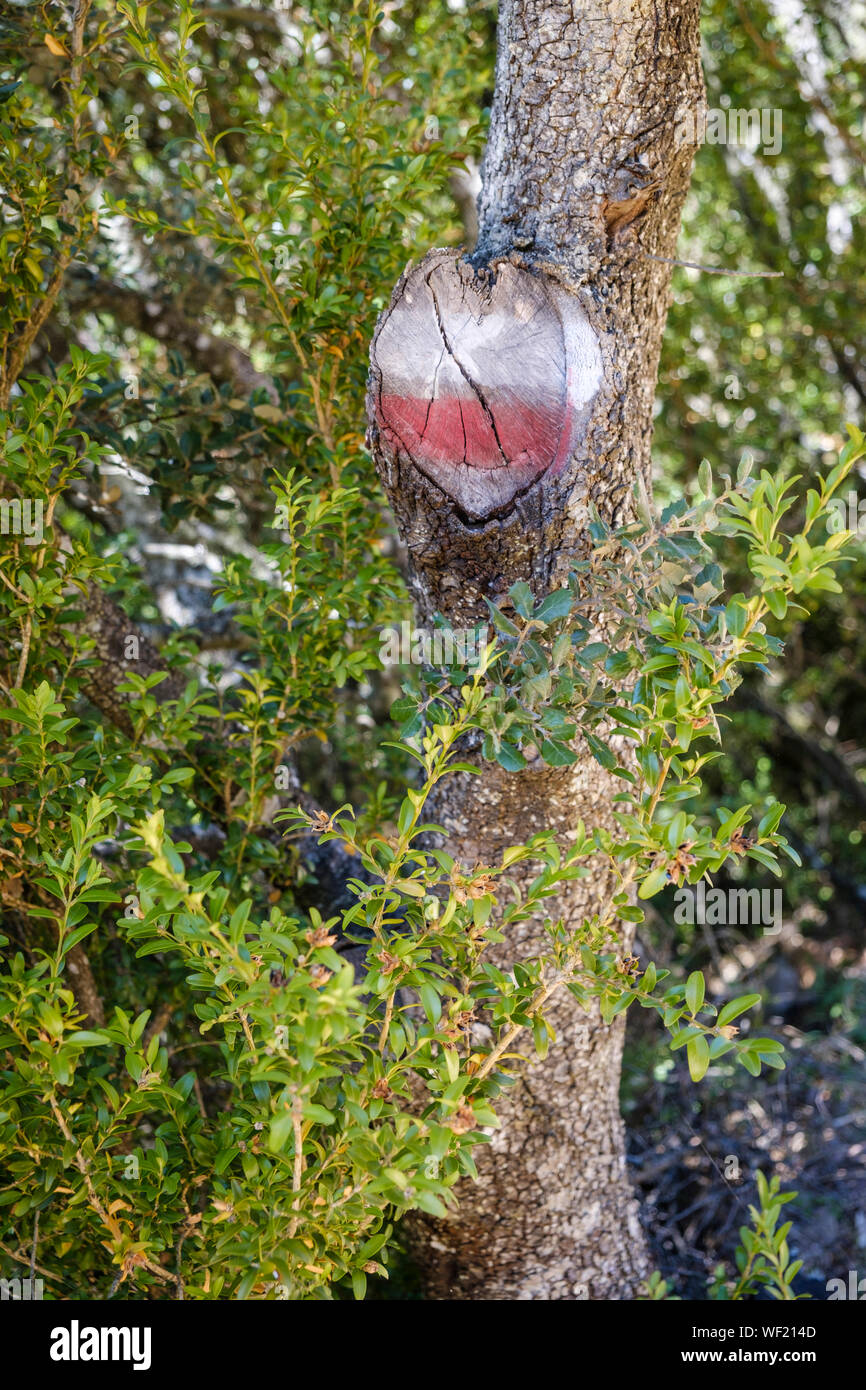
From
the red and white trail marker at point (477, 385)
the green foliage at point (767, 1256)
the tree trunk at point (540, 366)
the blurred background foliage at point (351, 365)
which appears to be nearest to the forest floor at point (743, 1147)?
the blurred background foliage at point (351, 365)

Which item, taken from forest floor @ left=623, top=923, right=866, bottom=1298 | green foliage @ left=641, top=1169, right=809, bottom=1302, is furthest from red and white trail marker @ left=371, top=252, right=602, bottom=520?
forest floor @ left=623, top=923, right=866, bottom=1298

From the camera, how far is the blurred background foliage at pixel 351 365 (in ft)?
6.32

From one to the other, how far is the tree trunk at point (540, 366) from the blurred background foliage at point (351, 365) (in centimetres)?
26

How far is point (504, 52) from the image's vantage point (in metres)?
1.74

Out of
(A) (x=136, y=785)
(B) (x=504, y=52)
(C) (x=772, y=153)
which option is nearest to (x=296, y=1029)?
(A) (x=136, y=785)

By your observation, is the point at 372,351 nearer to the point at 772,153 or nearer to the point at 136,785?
the point at 136,785

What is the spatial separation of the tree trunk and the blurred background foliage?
26 cm

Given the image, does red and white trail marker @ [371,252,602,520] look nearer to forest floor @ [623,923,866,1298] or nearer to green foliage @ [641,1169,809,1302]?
green foliage @ [641,1169,809,1302]

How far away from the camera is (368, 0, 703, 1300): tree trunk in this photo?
1540 millimetres

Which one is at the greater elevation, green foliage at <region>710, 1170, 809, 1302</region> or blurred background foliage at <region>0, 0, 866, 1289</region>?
blurred background foliage at <region>0, 0, 866, 1289</region>

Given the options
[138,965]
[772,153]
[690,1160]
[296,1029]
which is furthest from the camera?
[772,153]

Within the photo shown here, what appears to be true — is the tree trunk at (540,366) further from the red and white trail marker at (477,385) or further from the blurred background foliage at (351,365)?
the blurred background foliage at (351,365)

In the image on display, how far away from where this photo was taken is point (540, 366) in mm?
1547
